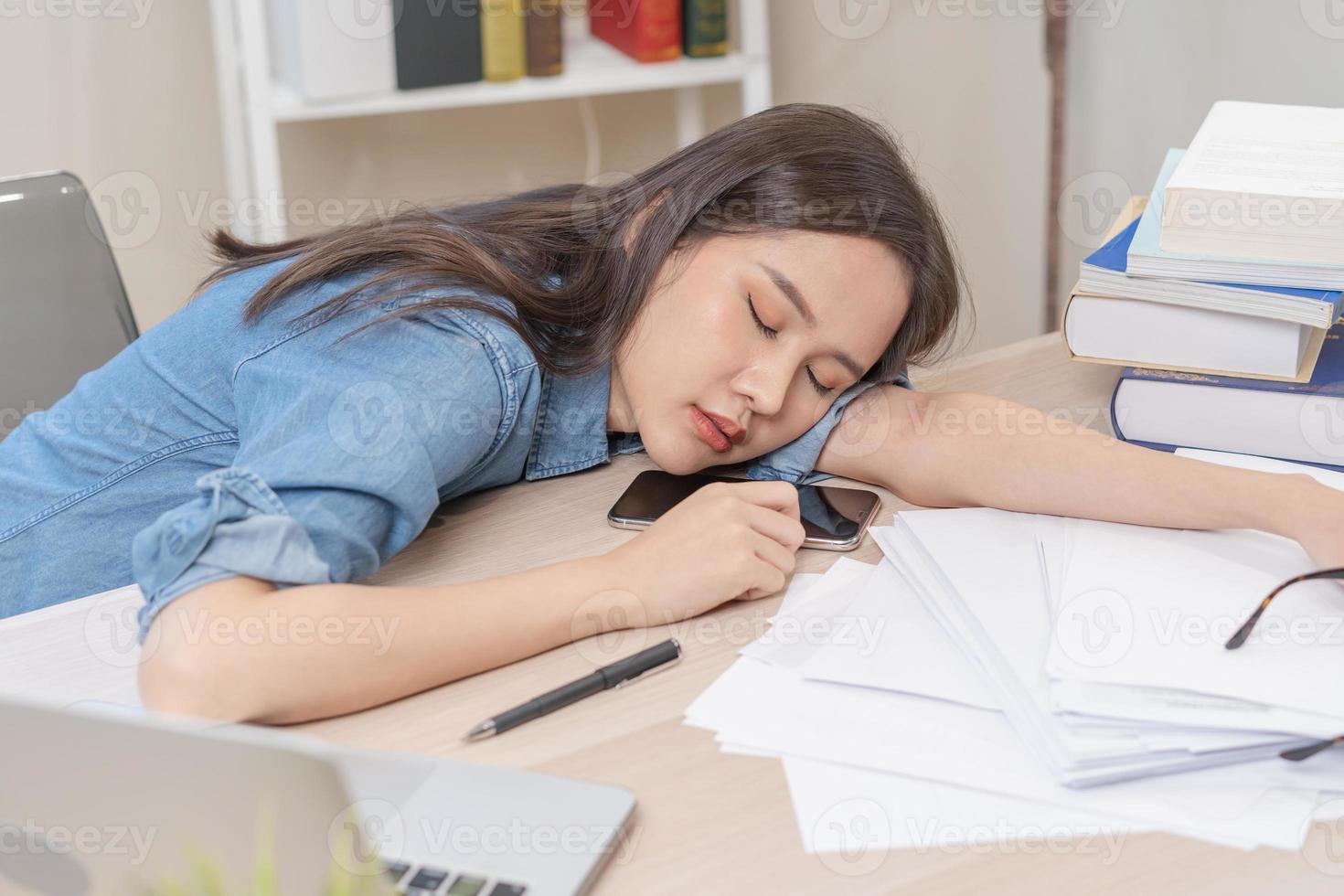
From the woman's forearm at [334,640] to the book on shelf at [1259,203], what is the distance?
0.56m

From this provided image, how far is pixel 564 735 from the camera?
0.65m

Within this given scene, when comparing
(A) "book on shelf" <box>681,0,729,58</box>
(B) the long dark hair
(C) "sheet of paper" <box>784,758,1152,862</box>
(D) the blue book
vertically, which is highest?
(A) "book on shelf" <box>681,0,729,58</box>

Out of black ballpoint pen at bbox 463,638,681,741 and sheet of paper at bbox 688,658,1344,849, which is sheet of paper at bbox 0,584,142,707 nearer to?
black ballpoint pen at bbox 463,638,681,741

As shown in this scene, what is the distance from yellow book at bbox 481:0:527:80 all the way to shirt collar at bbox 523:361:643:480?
95cm

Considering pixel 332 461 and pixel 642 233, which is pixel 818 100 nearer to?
pixel 642 233

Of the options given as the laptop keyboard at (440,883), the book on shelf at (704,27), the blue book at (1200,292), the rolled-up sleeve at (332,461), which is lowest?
the laptop keyboard at (440,883)

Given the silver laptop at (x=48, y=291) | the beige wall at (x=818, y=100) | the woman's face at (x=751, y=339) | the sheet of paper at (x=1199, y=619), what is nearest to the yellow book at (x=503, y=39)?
the beige wall at (x=818, y=100)

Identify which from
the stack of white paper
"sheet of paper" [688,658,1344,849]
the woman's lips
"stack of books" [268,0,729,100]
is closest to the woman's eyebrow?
the woman's lips

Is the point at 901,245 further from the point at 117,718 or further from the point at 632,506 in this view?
the point at 117,718

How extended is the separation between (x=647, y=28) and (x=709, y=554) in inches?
50.5

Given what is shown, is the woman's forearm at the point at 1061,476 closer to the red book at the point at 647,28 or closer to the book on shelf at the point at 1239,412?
the book on shelf at the point at 1239,412

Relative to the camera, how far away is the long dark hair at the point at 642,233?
36.8 inches

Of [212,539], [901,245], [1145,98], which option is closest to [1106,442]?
[901,245]

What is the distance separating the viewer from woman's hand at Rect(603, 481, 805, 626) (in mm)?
757
